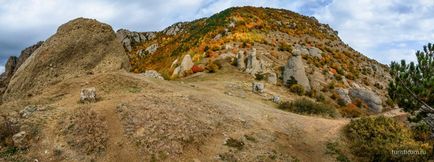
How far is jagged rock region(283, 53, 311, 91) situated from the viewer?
46.1 meters

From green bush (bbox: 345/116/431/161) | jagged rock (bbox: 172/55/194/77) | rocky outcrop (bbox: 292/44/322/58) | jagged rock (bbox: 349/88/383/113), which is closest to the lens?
green bush (bbox: 345/116/431/161)

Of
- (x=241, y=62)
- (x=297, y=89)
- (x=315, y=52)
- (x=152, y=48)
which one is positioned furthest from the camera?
(x=152, y=48)

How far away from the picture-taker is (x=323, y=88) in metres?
48.2

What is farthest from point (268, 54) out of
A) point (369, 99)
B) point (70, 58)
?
point (70, 58)

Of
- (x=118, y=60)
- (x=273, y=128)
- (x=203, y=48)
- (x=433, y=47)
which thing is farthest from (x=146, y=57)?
(x=433, y=47)

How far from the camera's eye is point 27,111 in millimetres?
21719

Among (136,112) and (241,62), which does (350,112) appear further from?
(136,112)

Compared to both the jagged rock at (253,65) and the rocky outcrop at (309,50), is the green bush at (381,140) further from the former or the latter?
the rocky outcrop at (309,50)

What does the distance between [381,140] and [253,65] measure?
2513 centimetres

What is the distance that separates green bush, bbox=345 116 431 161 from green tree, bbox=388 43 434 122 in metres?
2.75

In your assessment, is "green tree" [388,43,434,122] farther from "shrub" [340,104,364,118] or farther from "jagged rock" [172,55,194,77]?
"jagged rock" [172,55,194,77]

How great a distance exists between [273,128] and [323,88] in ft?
84.2

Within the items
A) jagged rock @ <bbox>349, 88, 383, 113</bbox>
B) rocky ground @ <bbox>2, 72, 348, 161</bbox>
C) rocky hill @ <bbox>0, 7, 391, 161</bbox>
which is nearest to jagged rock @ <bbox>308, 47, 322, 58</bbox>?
jagged rock @ <bbox>349, 88, 383, 113</bbox>

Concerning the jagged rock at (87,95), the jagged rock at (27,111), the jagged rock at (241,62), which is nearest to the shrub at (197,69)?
the jagged rock at (241,62)
